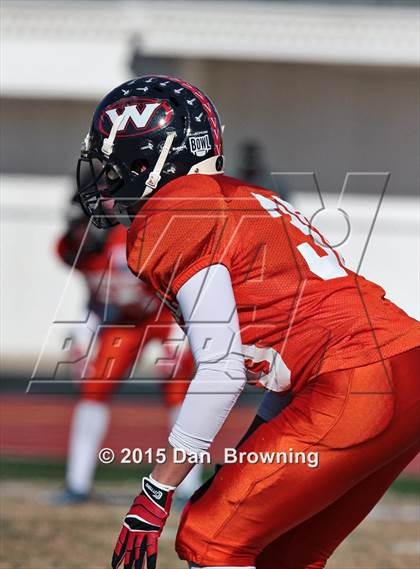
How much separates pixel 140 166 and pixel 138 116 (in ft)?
0.43

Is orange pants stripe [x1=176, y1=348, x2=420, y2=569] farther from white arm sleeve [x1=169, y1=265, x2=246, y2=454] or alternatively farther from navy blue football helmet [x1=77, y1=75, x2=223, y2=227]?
navy blue football helmet [x1=77, y1=75, x2=223, y2=227]

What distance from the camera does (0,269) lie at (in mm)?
11727

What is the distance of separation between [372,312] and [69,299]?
9.52 m

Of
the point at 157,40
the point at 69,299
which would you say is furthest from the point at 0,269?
the point at 157,40

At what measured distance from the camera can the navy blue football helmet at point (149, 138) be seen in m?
2.81

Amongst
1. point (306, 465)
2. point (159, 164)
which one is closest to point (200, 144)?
point (159, 164)

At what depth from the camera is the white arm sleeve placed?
2.44 m

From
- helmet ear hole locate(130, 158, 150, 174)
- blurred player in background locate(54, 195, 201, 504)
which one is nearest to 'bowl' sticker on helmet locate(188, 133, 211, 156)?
helmet ear hole locate(130, 158, 150, 174)

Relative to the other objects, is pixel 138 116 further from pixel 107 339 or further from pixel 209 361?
pixel 107 339

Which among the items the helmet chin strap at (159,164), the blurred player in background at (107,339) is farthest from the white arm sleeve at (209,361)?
the blurred player in background at (107,339)

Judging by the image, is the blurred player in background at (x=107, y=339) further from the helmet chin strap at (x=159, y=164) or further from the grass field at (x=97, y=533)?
the helmet chin strap at (x=159, y=164)

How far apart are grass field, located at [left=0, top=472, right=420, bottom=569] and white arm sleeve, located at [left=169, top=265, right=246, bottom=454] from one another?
1.92 m

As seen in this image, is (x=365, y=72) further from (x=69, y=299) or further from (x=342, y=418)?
(x=342, y=418)

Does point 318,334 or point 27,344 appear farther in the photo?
point 27,344
